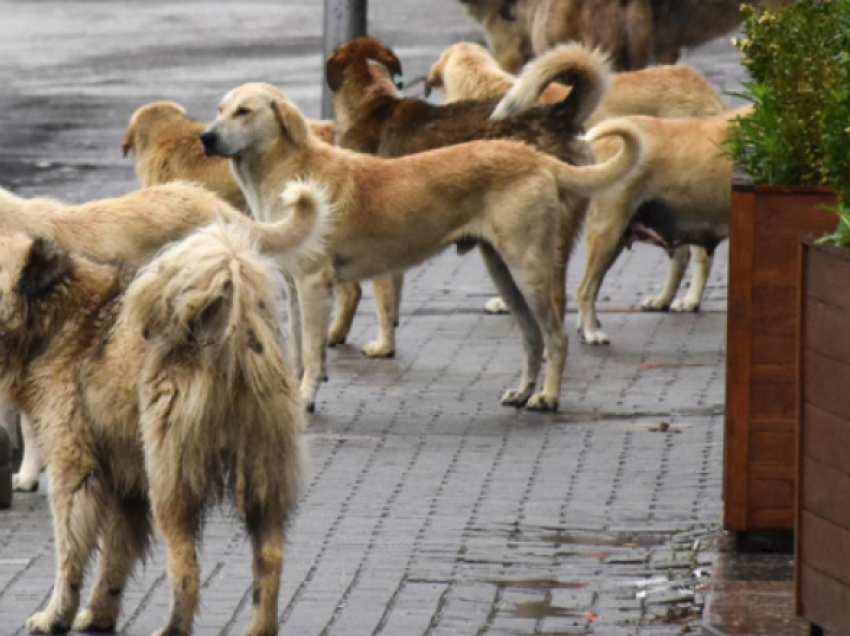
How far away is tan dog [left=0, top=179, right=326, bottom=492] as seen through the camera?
953 centimetres

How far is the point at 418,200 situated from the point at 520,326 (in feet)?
3.10

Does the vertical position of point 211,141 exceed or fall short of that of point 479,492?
it exceeds it

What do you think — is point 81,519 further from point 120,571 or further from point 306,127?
point 306,127

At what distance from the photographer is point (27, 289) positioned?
22.9 ft

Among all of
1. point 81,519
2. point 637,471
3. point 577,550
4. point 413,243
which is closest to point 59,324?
point 81,519

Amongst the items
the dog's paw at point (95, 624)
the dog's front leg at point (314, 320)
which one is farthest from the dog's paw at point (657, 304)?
the dog's paw at point (95, 624)

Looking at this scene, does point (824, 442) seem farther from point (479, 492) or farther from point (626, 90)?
point (626, 90)

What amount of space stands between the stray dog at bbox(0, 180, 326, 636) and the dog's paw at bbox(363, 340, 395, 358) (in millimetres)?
5175

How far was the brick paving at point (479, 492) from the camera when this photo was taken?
7402 mm

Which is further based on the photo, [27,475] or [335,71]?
[335,71]

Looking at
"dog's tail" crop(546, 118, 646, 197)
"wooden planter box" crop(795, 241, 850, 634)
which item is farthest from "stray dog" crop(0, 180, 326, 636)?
"dog's tail" crop(546, 118, 646, 197)

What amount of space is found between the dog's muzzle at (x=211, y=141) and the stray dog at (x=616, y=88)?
2.73m

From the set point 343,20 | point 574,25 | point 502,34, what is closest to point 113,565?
point 343,20

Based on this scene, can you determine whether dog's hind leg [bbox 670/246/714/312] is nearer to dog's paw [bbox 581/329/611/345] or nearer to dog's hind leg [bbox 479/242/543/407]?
dog's paw [bbox 581/329/611/345]
